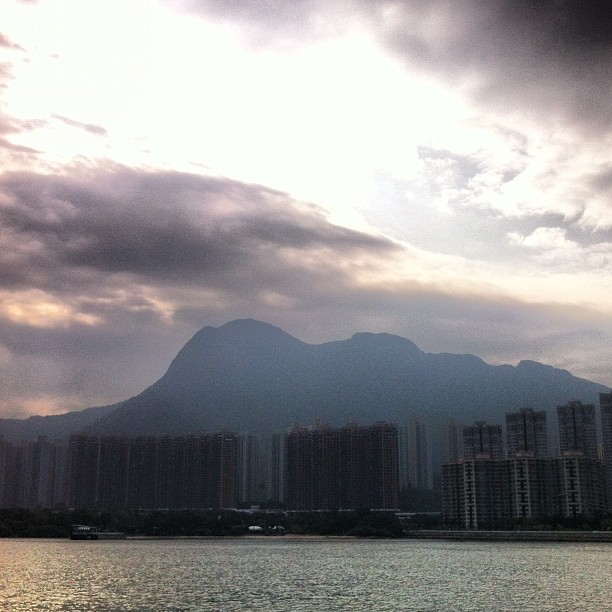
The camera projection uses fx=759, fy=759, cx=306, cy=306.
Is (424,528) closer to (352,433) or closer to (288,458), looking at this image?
(352,433)

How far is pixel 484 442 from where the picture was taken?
15712 cm

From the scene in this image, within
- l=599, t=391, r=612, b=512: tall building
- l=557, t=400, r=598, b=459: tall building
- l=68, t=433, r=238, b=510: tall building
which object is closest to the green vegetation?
l=68, t=433, r=238, b=510: tall building

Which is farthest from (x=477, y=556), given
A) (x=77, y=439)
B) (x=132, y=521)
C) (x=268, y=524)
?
(x=77, y=439)

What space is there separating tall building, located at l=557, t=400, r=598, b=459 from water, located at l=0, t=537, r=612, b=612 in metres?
75.5

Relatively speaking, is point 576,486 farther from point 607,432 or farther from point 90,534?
point 90,534

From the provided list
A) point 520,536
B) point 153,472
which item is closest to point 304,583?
point 520,536

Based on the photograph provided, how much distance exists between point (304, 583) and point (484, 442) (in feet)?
361

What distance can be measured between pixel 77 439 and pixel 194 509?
35004mm

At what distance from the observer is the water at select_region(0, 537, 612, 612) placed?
4197 centimetres

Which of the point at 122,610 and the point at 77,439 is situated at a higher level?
the point at 77,439

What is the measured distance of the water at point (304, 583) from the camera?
42.0 metres

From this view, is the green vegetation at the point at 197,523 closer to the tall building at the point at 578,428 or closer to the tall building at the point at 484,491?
the tall building at the point at 484,491

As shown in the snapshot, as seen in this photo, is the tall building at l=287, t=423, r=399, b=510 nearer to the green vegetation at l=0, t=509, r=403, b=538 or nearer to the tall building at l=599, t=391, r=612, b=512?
the green vegetation at l=0, t=509, r=403, b=538

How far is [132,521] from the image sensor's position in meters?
148
